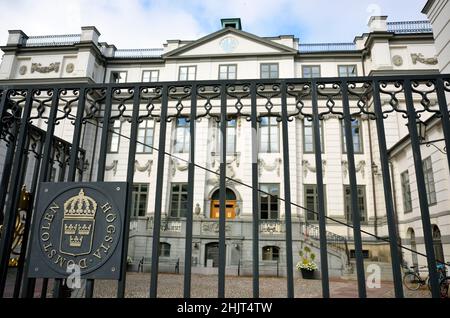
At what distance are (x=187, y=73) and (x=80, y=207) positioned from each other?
61.8 ft

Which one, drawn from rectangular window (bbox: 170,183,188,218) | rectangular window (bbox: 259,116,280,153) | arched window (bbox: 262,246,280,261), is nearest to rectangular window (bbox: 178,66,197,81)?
rectangular window (bbox: 259,116,280,153)

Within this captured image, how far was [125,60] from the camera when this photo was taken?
22.2 metres

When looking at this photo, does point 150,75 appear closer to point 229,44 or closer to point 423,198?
point 229,44

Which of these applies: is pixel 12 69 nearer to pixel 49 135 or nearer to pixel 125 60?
pixel 125 60

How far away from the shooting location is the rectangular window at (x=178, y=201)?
18.9 metres

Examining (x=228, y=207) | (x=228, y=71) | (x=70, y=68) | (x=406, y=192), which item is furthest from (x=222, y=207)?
(x=70, y=68)

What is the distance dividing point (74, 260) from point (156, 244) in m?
0.79

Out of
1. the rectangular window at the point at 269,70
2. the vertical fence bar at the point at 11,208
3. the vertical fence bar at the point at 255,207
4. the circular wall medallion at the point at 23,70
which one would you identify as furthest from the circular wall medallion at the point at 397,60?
the circular wall medallion at the point at 23,70

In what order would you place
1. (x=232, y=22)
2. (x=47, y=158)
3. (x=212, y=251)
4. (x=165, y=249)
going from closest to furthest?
(x=47, y=158), (x=212, y=251), (x=165, y=249), (x=232, y=22)

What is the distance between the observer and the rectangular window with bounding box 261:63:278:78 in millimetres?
20547

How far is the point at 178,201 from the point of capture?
19.1 metres

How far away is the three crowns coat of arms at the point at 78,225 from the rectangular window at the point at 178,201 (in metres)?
15.8

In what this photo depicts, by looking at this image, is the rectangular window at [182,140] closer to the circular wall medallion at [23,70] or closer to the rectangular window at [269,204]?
the rectangular window at [269,204]
